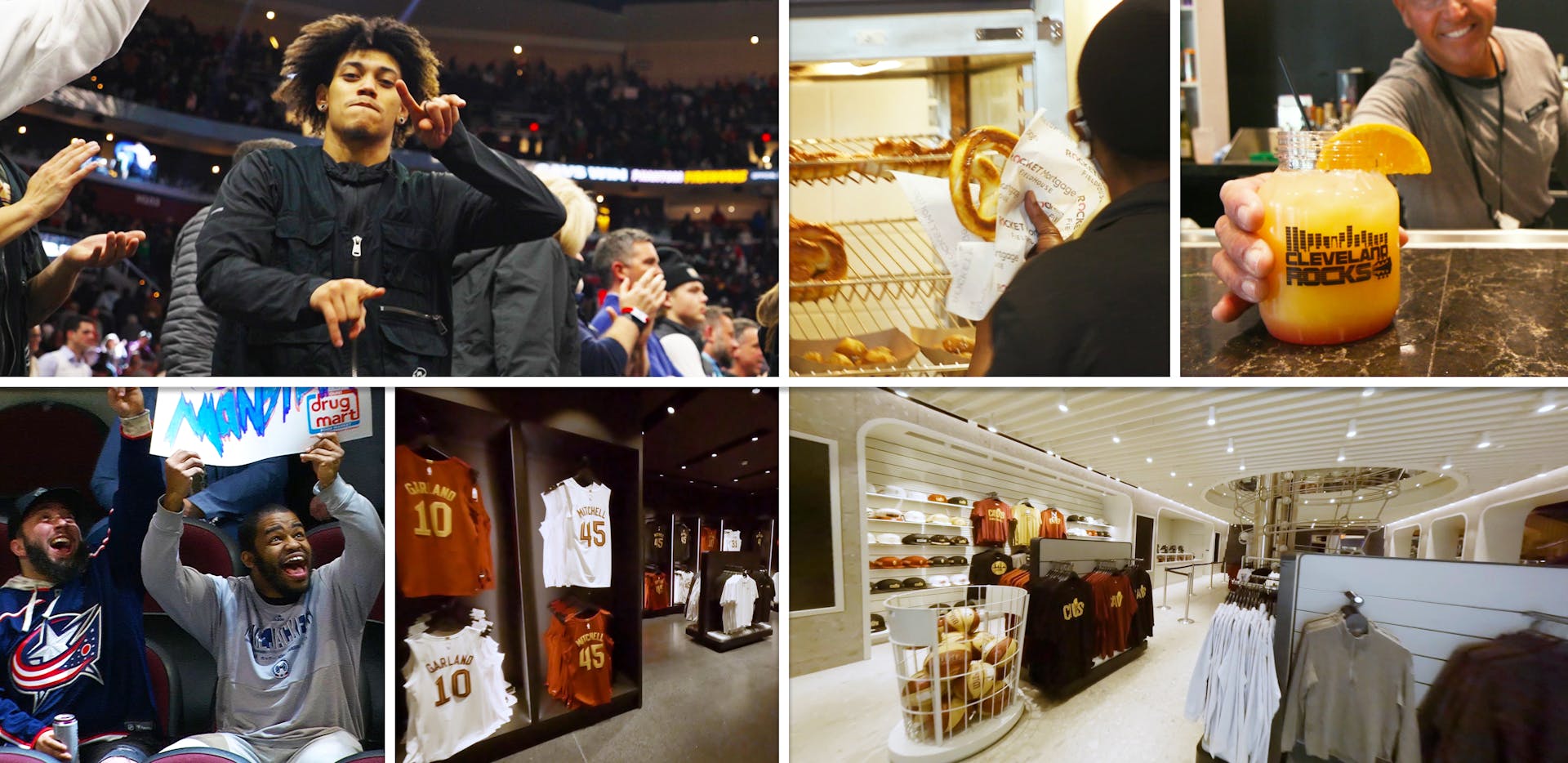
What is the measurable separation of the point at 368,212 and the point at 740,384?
105cm

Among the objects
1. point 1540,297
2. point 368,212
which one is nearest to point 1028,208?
point 1540,297

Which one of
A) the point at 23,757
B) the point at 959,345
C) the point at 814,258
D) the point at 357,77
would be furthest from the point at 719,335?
the point at 23,757

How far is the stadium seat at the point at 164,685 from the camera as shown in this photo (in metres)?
2.66

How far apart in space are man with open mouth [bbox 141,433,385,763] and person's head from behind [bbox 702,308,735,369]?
96cm

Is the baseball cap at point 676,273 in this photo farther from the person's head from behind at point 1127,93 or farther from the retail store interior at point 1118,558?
the person's head from behind at point 1127,93

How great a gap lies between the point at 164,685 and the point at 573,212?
1.59 metres

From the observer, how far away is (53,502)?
8.72 feet

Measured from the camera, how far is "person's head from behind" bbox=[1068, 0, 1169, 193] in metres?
2.54

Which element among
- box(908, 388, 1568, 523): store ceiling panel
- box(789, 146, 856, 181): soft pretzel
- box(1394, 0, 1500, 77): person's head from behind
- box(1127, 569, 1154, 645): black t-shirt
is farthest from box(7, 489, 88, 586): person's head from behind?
box(1394, 0, 1500, 77): person's head from behind

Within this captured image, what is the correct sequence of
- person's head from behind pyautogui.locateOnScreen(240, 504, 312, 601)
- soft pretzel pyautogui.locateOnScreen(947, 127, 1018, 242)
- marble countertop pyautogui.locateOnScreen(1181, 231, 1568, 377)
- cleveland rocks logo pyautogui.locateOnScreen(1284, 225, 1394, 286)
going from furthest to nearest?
person's head from behind pyautogui.locateOnScreen(240, 504, 312, 601)
soft pretzel pyautogui.locateOnScreen(947, 127, 1018, 242)
marble countertop pyautogui.locateOnScreen(1181, 231, 1568, 377)
cleveland rocks logo pyautogui.locateOnScreen(1284, 225, 1394, 286)

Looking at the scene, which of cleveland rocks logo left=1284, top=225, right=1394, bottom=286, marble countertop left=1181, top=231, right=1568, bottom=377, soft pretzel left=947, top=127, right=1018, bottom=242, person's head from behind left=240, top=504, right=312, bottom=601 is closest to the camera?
cleveland rocks logo left=1284, top=225, right=1394, bottom=286

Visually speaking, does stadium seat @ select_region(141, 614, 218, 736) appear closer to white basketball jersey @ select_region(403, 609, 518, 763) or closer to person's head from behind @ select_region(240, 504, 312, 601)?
person's head from behind @ select_region(240, 504, 312, 601)

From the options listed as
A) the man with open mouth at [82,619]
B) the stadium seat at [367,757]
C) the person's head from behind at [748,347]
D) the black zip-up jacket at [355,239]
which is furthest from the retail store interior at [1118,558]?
the man with open mouth at [82,619]

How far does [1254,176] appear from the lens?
249cm
